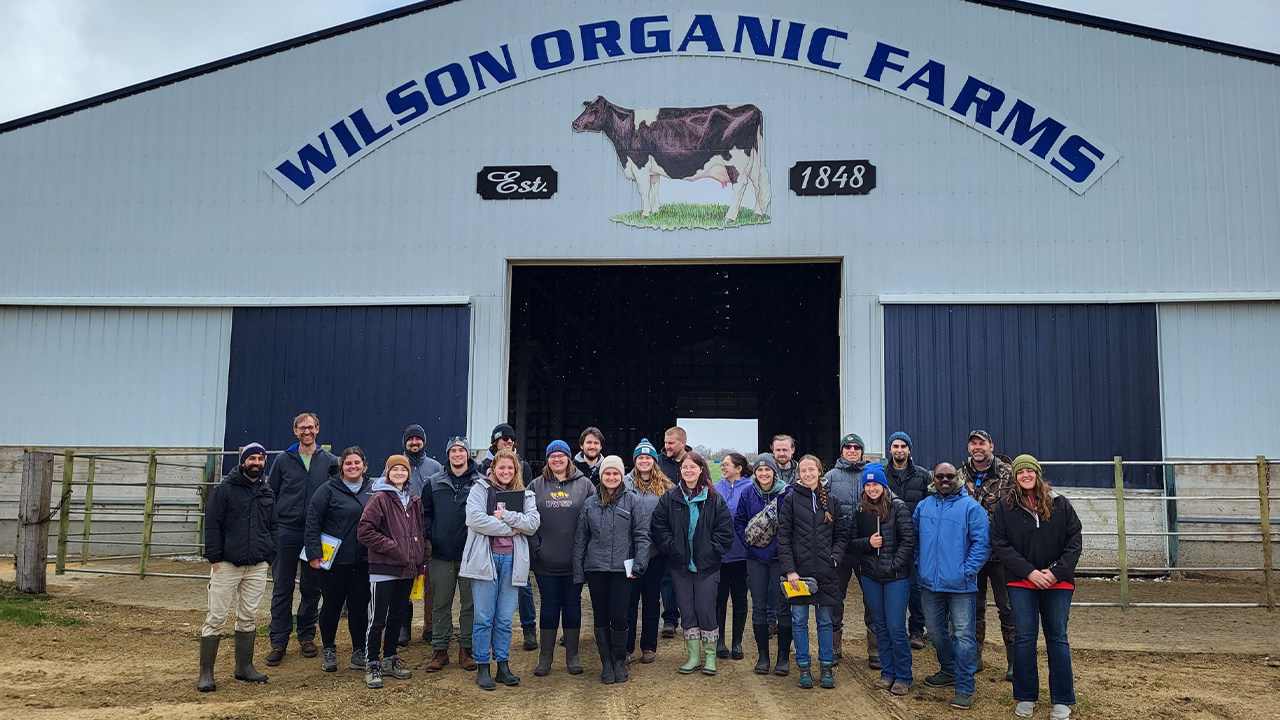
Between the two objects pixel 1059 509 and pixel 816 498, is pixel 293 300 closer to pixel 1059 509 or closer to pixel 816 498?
pixel 816 498

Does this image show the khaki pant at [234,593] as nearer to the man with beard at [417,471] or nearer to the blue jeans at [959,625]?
the man with beard at [417,471]

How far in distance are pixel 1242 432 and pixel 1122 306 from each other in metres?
2.11

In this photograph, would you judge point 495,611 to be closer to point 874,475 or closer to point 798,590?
point 798,590

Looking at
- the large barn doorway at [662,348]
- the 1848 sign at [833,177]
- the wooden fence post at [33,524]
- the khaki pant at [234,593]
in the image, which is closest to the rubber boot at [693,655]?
the khaki pant at [234,593]

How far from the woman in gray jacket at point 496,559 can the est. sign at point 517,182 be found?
678cm

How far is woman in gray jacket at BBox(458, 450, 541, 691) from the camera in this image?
21.1 ft

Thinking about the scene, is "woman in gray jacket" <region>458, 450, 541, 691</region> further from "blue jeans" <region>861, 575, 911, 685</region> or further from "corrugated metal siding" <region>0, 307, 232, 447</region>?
"corrugated metal siding" <region>0, 307, 232, 447</region>

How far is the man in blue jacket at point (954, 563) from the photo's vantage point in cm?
599

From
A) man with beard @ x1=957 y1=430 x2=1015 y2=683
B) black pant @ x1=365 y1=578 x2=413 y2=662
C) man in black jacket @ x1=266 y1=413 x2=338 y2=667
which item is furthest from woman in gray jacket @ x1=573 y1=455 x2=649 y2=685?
man with beard @ x1=957 y1=430 x2=1015 y2=683

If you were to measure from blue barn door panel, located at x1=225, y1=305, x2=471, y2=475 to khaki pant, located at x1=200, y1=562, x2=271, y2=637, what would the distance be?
6.01 m

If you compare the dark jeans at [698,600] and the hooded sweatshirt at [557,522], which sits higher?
the hooded sweatshirt at [557,522]

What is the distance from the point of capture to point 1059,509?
575 centimetres

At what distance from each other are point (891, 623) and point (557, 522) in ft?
8.03

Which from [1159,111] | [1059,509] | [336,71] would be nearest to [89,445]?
[336,71]
